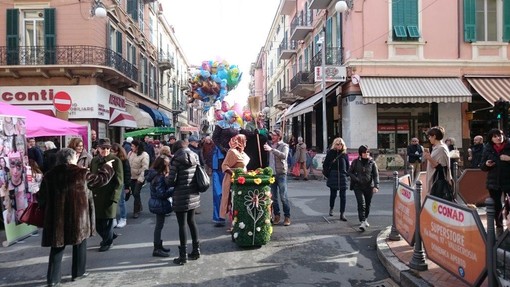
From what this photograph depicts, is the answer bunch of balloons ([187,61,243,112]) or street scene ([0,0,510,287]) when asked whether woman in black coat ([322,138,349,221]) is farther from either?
bunch of balloons ([187,61,243,112])

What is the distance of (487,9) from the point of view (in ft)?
62.4

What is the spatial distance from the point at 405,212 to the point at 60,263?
4572 mm

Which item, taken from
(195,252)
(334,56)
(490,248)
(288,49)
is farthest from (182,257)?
(288,49)

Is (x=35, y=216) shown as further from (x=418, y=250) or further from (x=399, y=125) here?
(x=399, y=125)

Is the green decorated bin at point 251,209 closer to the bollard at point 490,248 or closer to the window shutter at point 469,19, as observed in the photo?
the bollard at point 490,248

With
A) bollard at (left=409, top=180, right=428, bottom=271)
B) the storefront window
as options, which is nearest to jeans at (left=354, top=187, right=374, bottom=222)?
bollard at (left=409, top=180, right=428, bottom=271)

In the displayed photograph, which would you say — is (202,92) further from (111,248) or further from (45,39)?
(111,248)

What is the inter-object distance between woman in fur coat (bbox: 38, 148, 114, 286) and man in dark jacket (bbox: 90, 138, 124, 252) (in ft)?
4.38

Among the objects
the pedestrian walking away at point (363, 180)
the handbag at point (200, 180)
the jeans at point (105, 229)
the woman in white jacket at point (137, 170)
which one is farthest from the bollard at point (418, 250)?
the woman in white jacket at point (137, 170)

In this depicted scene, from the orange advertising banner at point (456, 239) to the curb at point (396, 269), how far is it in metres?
0.30

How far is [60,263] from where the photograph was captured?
509 cm

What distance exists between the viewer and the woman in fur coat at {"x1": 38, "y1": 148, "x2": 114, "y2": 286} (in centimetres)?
493

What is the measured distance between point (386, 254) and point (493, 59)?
1641 cm

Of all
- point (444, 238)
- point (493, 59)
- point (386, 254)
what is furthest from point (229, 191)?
point (493, 59)
